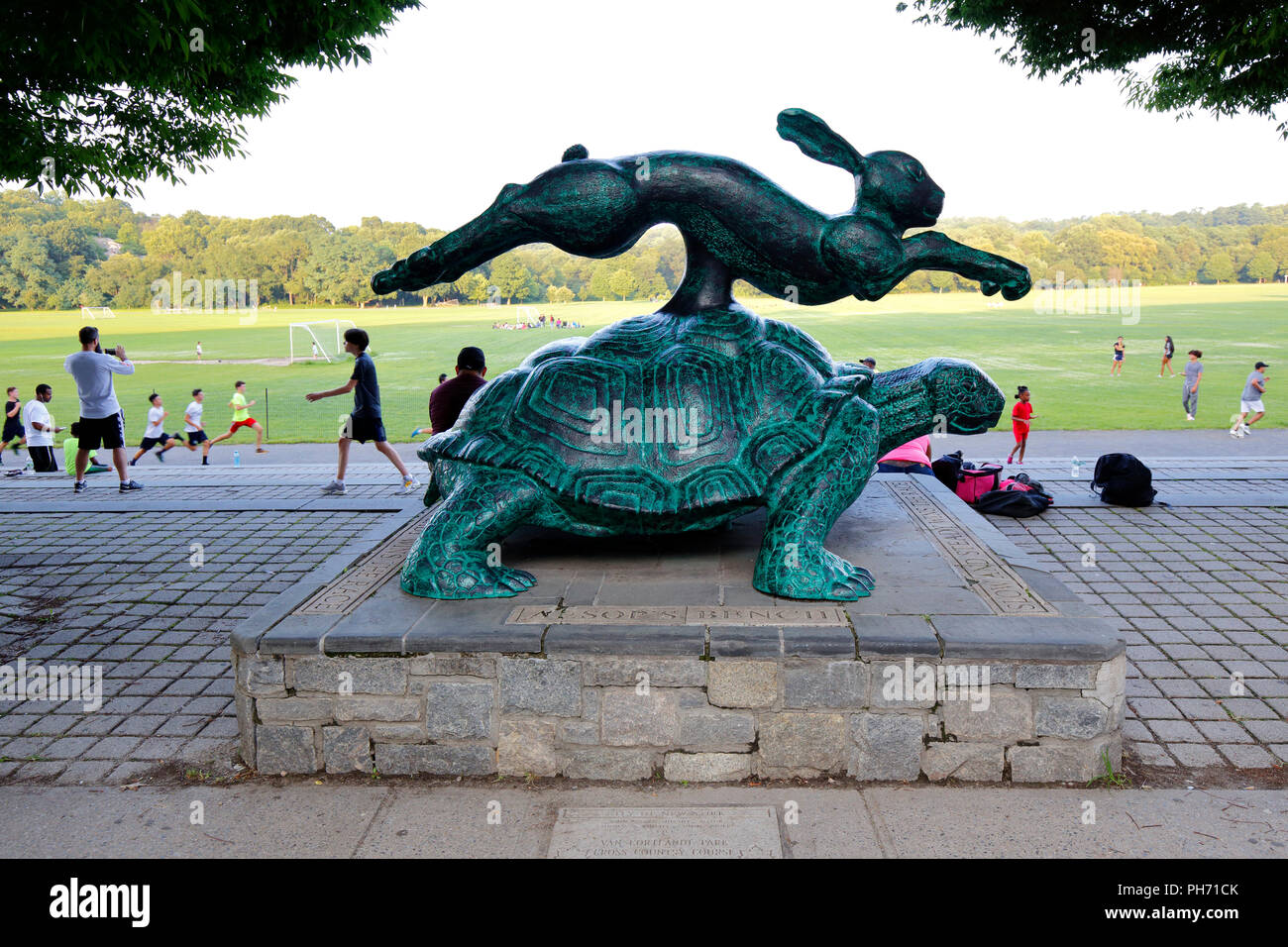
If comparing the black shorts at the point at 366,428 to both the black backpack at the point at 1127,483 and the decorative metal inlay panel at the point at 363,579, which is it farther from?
the black backpack at the point at 1127,483

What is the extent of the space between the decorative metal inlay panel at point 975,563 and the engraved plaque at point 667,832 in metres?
1.52

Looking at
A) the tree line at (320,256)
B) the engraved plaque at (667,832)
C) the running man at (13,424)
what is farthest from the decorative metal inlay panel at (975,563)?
the tree line at (320,256)

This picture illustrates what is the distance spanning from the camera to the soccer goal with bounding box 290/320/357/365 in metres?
41.8

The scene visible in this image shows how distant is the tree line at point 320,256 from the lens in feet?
158

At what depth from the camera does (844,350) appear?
35.0 meters

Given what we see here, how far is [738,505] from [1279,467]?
1029cm

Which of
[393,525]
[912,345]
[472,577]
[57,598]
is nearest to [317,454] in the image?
[57,598]

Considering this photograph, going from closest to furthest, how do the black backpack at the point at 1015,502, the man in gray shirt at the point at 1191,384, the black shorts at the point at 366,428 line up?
the black backpack at the point at 1015,502 → the black shorts at the point at 366,428 → the man in gray shirt at the point at 1191,384

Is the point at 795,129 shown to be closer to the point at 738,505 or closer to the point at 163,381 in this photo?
the point at 738,505

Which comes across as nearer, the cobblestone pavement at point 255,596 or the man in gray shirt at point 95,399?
the cobblestone pavement at point 255,596

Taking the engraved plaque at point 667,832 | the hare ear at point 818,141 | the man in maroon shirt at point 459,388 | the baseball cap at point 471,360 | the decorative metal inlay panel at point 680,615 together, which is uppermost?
the hare ear at point 818,141

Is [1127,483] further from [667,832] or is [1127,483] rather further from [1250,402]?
[1250,402]

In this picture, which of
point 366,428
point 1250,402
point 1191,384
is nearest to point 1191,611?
point 366,428

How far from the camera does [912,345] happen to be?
123 feet
